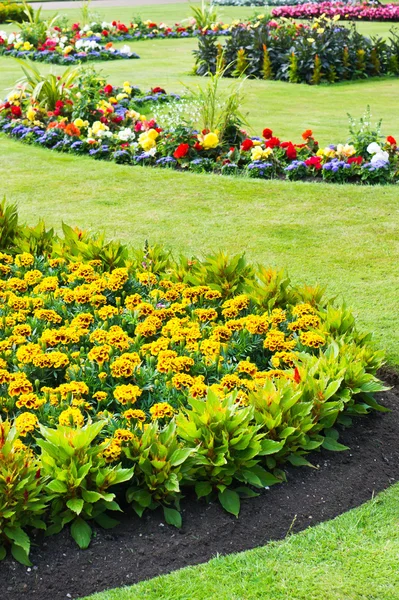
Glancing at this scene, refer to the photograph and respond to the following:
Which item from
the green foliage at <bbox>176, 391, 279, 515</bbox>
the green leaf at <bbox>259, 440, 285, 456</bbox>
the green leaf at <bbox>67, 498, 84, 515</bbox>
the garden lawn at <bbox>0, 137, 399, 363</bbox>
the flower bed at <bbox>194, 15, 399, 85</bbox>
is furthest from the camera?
the flower bed at <bbox>194, 15, 399, 85</bbox>

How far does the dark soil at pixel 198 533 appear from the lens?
3.16m

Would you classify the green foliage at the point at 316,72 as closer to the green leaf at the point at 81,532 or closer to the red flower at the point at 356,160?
the red flower at the point at 356,160

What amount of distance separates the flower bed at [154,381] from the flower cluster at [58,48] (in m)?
12.4

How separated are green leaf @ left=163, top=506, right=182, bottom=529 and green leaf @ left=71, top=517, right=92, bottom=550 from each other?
1.04 feet

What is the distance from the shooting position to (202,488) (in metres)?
3.54

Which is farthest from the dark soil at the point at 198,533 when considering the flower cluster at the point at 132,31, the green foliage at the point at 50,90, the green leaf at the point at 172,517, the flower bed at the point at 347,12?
the flower bed at the point at 347,12

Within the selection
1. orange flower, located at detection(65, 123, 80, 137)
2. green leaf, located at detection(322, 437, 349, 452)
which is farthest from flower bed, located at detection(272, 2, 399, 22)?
green leaf, located at detection(322, 437, 349, 452)

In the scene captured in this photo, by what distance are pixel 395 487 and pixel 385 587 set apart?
0.65 meters

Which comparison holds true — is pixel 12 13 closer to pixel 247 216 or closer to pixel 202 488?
pixel 247 216

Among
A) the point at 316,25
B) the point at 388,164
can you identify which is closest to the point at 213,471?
the point at 388,164

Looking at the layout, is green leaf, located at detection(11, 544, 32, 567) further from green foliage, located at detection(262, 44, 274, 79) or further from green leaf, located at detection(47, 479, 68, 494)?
green foliage, located at detection(262, 44, 274, 79)

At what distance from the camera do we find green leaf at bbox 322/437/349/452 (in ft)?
12.7

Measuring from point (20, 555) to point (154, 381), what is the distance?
1.22 metres

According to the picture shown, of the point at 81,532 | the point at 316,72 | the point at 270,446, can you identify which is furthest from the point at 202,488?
the point at 316,72
